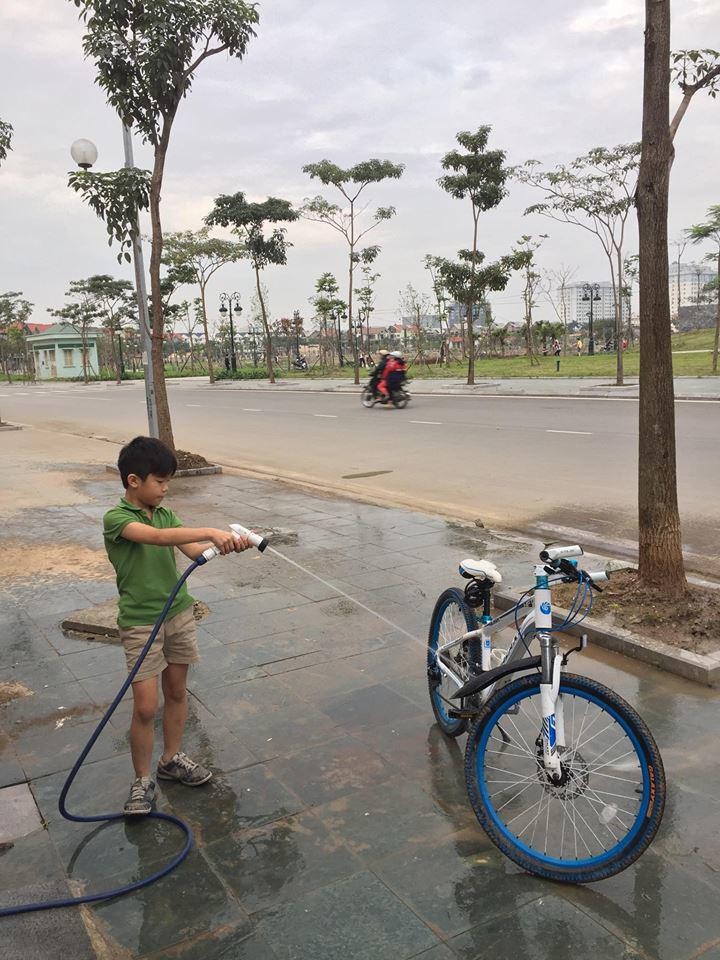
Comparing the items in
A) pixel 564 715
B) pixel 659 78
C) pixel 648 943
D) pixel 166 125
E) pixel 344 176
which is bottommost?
pixel 648 943

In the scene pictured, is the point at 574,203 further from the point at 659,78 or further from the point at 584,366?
the point at 659,78

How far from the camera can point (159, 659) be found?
9.87 feet

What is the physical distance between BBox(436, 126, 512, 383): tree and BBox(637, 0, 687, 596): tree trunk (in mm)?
20916

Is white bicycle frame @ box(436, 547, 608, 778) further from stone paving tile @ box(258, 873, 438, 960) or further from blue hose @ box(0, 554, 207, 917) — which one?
blue hose @ box(0, 554, 207, 917)

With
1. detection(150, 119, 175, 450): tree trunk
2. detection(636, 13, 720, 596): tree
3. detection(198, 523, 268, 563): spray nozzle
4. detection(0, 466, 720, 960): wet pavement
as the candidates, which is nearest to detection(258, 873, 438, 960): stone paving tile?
detection(0, 466, 720, 960): wet pavement

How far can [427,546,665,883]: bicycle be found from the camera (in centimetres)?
247

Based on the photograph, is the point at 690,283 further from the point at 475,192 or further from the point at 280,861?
the point at 280,861

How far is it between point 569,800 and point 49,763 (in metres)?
2.07

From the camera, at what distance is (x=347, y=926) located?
2.30m

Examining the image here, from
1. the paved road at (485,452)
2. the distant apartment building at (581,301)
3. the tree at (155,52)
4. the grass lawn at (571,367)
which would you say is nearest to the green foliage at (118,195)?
the tree at (155,52)

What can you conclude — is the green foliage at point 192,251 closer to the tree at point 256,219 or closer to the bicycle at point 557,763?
the tree at point 256,219

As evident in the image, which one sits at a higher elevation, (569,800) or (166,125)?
(166,125)

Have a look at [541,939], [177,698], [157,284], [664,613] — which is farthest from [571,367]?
[541,939]

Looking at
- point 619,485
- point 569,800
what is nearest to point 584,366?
point 619,485
